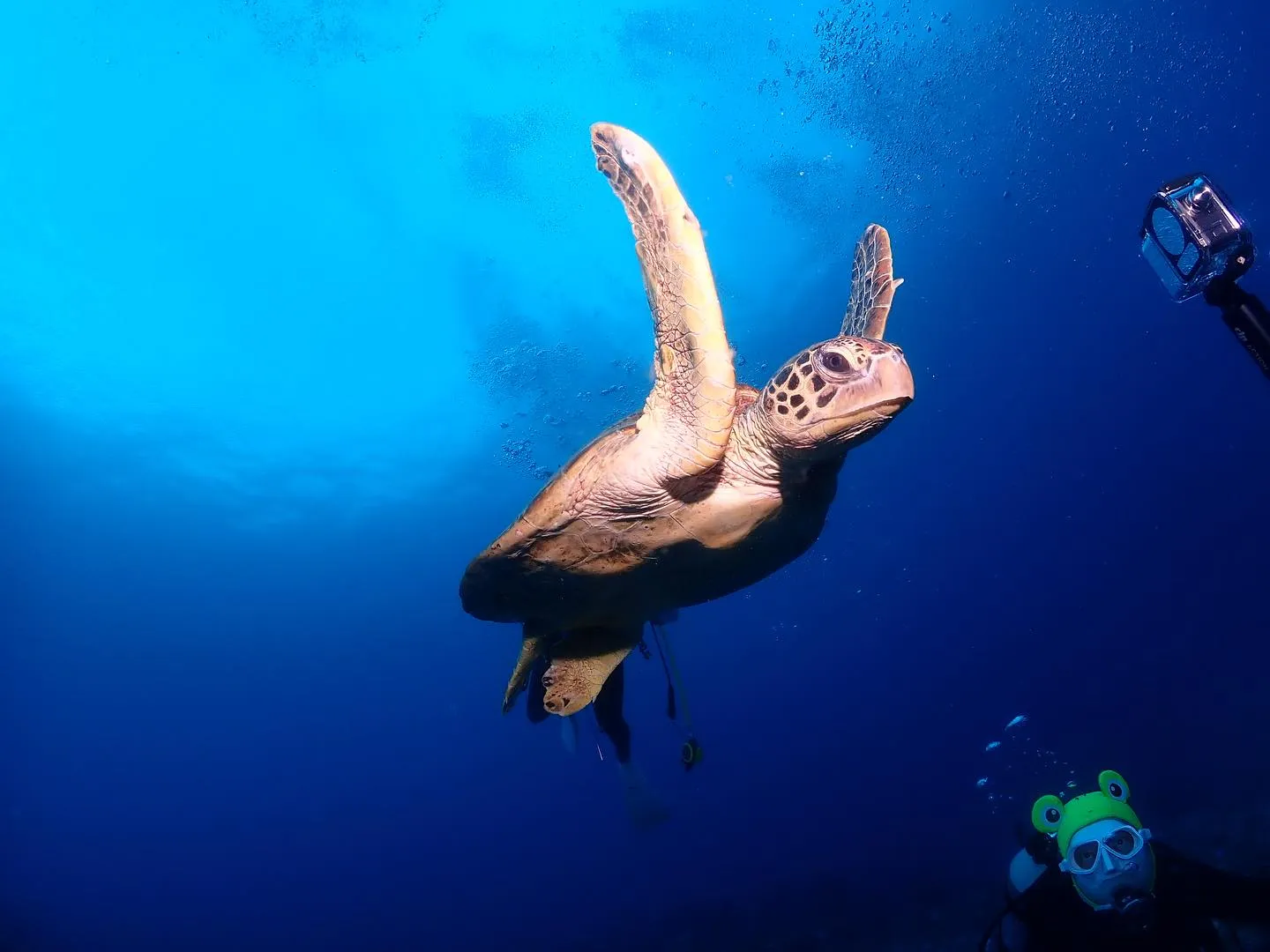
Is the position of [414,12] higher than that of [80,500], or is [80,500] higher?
[80,500]

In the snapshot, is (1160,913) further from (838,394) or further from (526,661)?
(526,661)

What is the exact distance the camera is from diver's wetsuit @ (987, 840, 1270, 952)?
3467 millimetres

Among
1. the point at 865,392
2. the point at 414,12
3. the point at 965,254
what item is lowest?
the point at 865,392

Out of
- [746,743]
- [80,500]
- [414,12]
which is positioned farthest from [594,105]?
[746,743]

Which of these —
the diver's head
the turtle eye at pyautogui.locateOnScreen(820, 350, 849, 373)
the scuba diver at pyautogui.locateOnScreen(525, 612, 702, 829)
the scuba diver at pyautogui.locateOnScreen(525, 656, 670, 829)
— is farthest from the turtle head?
the diver's head

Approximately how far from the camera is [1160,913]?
3727 mm

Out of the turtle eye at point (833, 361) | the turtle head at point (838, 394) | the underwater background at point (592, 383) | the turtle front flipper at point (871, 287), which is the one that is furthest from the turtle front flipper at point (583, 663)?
the underwater background at point (592, 383)

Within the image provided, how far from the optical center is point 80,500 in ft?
64.2

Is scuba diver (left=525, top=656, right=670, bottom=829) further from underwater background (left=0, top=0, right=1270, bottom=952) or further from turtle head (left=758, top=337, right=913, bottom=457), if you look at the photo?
underwater background (left=0, top=0, right=1270, bottom=952)

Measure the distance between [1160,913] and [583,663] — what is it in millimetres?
3633

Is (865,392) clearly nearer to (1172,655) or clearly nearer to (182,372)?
(182,372)

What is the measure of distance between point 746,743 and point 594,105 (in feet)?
190

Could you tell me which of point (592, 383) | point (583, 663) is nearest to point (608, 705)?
point (583, 663)

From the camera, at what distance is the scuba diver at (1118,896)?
140 inches
